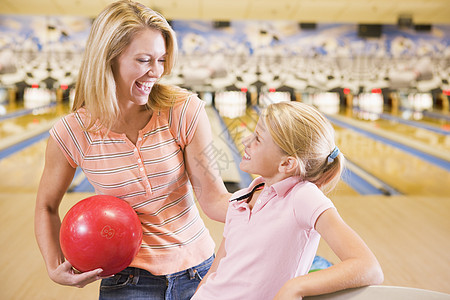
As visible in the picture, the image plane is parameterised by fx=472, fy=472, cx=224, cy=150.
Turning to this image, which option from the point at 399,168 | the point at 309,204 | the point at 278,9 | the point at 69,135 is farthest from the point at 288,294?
the point at 278,9

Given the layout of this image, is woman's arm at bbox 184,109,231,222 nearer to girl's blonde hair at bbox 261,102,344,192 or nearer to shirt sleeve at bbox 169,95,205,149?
shirt sleeve at bbox 169,95,205,149

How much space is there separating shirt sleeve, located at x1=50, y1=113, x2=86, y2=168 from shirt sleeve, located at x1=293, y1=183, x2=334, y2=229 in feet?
1.90

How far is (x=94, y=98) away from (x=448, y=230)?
218cm

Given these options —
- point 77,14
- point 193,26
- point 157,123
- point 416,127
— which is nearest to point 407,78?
point 416,127

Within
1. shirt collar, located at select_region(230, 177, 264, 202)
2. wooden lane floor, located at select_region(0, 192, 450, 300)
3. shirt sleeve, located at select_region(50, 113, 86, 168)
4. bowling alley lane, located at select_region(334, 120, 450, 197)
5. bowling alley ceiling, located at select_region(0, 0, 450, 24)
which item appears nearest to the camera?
shirt collar, located at select_region(230, 177, 264, 202)

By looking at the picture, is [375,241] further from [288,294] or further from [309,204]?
[288,294]

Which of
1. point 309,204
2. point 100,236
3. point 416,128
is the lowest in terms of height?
point 416,128

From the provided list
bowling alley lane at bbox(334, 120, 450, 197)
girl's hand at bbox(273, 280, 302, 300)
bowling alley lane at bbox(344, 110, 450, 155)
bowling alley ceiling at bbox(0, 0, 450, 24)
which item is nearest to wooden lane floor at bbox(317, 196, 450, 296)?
bowling alley lane at bbox(334, 120, 450, 197)

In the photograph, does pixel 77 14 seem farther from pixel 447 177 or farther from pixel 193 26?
pixel 447 177

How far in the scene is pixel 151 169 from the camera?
46.2 inches

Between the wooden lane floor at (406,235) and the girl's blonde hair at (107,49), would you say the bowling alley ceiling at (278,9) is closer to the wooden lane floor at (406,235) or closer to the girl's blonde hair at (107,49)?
the wooden lane floor at (406,235)

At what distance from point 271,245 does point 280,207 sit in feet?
0.24

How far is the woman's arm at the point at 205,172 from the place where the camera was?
4.01 feet

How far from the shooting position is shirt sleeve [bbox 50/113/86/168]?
1.17m
